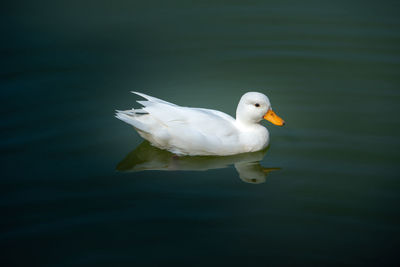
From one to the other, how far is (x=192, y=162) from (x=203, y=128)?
16.0 inches

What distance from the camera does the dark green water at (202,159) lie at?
4.69 metres

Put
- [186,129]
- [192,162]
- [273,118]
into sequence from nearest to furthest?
1. [186,129]
2. [192,162]
3. [273,118]

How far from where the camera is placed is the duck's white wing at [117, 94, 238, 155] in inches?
224

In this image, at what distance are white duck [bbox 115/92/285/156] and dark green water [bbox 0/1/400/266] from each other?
0.18m

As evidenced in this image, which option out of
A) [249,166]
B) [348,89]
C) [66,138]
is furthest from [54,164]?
[348,89]

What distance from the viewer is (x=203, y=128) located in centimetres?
570

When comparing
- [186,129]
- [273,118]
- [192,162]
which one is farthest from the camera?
[273,118]

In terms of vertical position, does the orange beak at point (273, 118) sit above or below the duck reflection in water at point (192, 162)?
above

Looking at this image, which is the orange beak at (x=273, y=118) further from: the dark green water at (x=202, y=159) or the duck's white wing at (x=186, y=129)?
the duck's white wing at (x=186, y=129)

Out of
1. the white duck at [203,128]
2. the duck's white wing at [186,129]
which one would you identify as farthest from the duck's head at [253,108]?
the duck's white wing at [186,129]

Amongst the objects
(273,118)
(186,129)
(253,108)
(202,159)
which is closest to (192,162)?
(202,159)

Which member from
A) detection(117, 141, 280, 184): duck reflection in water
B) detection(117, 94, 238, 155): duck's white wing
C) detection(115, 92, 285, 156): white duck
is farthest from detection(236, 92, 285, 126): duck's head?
detection(117, 141, 280, 184): duck reflection in water

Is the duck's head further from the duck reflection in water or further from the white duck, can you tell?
the duck reflection in water

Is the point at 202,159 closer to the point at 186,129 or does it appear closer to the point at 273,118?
the point at 186,129
